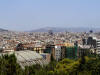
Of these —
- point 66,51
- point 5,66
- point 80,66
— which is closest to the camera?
point 5,66

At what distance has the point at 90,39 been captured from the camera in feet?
351

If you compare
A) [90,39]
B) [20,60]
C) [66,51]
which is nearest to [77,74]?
[20,60]

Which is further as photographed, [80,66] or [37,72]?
[80,66]

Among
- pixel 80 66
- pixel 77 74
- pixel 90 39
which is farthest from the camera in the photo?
pixel 90 39

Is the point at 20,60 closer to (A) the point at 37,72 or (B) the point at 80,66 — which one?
(B) the point at 80,66

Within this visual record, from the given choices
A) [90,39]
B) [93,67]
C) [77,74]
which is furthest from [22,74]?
[90,39]

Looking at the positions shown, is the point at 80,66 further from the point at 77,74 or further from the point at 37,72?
the point at 37,72

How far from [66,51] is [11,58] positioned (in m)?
39.6

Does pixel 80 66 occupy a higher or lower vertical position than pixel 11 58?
lower

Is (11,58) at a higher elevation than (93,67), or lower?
higher

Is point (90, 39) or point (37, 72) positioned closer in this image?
point (37, 72)

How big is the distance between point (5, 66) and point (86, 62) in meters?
14.9

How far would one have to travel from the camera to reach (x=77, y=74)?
34.8 metres

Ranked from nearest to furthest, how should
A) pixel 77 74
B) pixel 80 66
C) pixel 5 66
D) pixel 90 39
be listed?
pixel 5 66, pixel 77 74, pixel 80 66, pixel 90 39
